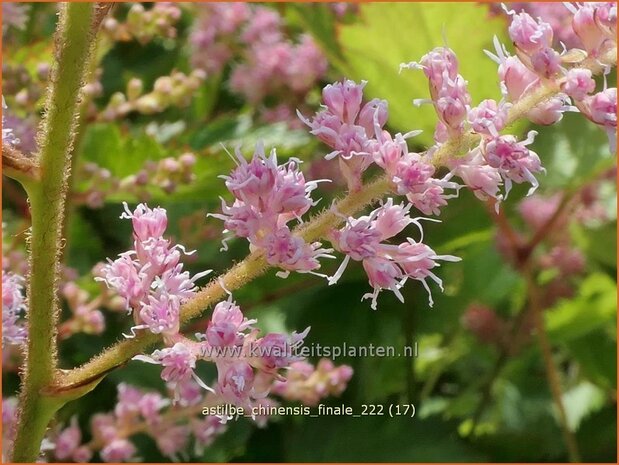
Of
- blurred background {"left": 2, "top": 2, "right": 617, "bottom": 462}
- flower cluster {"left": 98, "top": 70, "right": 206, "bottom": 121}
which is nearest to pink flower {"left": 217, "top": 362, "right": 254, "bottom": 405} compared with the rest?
blurred background {"left": 2, "top": 2, "right": 617, "bottom": 462}

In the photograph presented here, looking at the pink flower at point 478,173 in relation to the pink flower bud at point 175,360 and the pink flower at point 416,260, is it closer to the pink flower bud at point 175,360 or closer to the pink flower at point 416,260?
the pink flower at point 416,260

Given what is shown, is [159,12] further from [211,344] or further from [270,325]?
[211,344]

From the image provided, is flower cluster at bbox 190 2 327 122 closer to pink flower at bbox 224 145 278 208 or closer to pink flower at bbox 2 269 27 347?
pink flower at bbox 2 269 27 347

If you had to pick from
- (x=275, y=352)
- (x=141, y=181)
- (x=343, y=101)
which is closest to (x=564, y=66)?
(x=343, y=101)

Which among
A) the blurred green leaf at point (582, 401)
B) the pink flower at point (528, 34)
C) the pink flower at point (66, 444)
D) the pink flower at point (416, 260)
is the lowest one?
the blurred green leaf at point (582, 401)

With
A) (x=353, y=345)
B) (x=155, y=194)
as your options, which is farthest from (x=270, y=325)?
(x=155, y=194)

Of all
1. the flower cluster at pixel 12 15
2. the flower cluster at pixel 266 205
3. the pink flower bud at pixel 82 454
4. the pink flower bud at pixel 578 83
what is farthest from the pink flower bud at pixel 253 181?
the flower cluster at pixel 12 15

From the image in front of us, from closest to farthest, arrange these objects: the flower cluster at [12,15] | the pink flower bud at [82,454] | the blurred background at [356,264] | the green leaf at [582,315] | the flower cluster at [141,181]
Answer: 1. the pink flower bud at [82,454]
2. the flower cluster at [141,181]
3. the blurred background at [356,264]
4. the flower cluster at [12,15]
5. the green leaf at [582,315]
